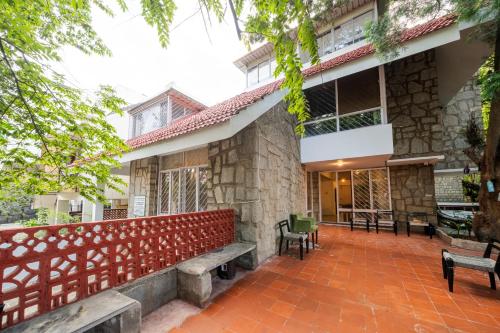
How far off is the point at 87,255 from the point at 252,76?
10706 millimetres

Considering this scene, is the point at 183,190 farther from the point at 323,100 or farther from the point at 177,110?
the point at 323,100

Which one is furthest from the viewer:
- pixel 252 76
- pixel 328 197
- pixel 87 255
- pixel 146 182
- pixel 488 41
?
pixel 252 76

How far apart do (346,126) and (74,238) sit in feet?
23.5

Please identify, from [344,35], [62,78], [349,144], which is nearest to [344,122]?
[349,144]

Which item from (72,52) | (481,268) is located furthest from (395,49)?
(72,52)

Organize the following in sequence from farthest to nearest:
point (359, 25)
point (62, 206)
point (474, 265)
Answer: point (62, 206), point (359, 25), point (474, 265)

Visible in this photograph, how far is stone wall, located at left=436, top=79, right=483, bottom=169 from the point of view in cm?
978

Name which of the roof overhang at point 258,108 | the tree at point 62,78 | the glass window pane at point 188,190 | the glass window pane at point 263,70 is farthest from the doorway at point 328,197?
the glass window pane at point 188,190

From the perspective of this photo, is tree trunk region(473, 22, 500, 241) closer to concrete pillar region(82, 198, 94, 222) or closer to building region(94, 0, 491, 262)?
building region(94, 0, 491, 262)

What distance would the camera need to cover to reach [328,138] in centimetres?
680

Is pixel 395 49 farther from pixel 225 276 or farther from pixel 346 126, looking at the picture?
pixel 225 276

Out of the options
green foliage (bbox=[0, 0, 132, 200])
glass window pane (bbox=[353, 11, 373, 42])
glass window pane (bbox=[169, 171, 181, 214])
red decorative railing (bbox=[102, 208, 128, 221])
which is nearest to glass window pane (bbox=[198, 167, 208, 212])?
glass window pane (bbox=[169, 171, 181, 214])

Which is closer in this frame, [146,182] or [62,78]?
[62,78]

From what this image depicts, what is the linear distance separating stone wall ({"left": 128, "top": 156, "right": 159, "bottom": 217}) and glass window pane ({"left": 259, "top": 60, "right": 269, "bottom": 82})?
703 cm
